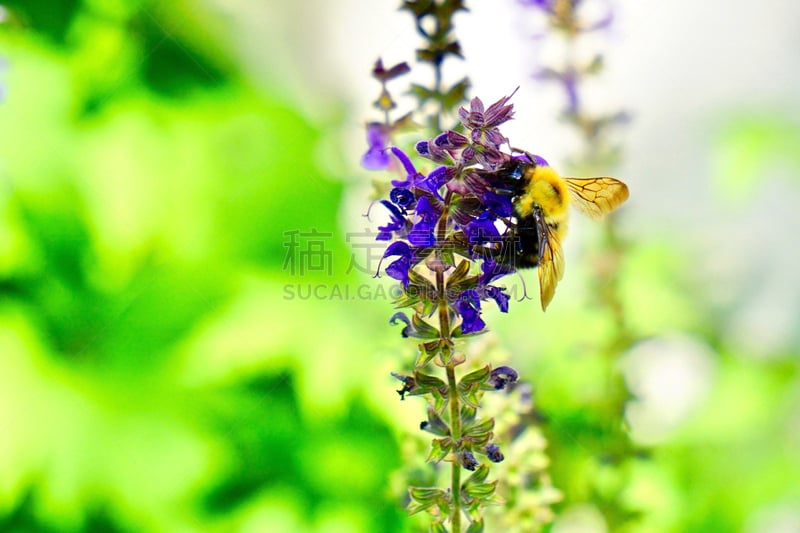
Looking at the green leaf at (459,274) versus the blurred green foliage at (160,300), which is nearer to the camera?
the green leaf at (459,274)

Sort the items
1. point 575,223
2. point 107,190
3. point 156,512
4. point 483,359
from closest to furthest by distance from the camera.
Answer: point 483,359, point 156,512, point 575,223, point 107,190

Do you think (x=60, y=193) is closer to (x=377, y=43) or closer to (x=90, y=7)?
(x=90, y=7)

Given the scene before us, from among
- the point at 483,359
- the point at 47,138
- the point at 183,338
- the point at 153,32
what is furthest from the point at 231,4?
the point at 483,359

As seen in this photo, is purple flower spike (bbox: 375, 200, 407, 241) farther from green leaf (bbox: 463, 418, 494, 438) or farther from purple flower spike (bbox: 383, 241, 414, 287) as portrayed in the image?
green leaf (bbox: 463, 418, 494, 438)

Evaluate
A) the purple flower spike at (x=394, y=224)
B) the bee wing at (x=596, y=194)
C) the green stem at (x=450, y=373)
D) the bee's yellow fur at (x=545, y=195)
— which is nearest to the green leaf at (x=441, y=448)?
the green stem at (x=450, y=373)

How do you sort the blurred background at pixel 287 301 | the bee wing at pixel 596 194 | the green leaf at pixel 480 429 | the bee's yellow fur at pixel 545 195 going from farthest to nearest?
the blurred background at pixel 287 301 < the bee wing at pixel 596 194 < the bee's yellow fur at pixel 545 195 < the green leaf at pixel 480 429

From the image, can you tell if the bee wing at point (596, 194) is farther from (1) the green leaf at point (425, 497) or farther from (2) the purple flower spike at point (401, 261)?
(1) the green leaf at point (425, 497)

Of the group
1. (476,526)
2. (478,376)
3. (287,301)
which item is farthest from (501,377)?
(287,301)

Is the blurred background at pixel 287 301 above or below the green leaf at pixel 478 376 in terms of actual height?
above
